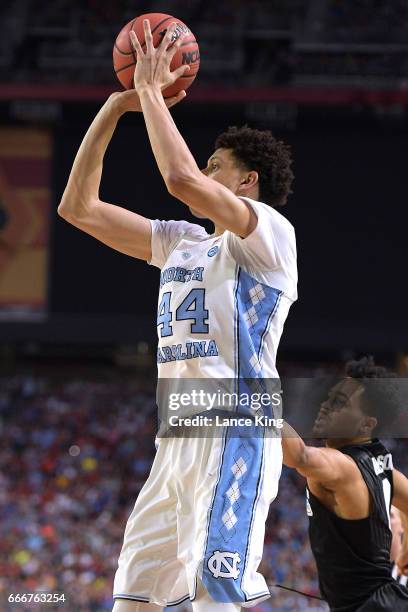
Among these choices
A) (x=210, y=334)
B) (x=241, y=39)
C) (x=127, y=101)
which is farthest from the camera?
(x=241, y=39)

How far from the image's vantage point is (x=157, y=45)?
3656 millimetres

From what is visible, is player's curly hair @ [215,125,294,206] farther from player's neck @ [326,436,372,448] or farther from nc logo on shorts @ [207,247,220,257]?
player's neck @ [326,436,372,448]

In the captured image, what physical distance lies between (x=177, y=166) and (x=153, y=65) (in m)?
0.42

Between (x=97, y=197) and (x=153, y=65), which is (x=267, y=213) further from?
(x=97, y=197)

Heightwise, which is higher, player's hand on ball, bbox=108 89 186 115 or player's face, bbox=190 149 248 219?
player's hand on ball, bbox=108 89 186 115

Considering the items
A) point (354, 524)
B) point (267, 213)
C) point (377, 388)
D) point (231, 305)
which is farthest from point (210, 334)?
point (377, 388)

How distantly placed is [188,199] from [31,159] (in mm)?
10905

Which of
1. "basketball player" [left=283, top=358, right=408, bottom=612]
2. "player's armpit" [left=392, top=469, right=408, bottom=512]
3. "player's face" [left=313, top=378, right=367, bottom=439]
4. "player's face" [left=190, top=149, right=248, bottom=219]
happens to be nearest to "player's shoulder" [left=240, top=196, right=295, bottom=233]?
"player's face" [left=190, top=149, right=248, bottom=219]

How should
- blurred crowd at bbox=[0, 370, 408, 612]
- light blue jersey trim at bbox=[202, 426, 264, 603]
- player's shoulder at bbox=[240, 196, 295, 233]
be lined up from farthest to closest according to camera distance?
blurred crowd at bbox=[0, 370, 408, 612]
player's shoulder at bbox=[240, 196, 295, 233]
light blue jersey trim at bbox=[202, 426, 264, 603]

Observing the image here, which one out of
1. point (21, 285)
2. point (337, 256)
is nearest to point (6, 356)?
point (21, 285)

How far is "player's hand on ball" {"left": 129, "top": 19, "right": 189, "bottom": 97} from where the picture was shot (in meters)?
3.43

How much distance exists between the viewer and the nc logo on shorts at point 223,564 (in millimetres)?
3193

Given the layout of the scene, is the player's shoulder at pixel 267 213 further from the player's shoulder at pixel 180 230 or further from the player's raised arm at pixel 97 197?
the player's raised arm at pixel 97 197

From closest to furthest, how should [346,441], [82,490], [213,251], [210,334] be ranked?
[210,334] < [213,251] < [346,441] < [82,490]
